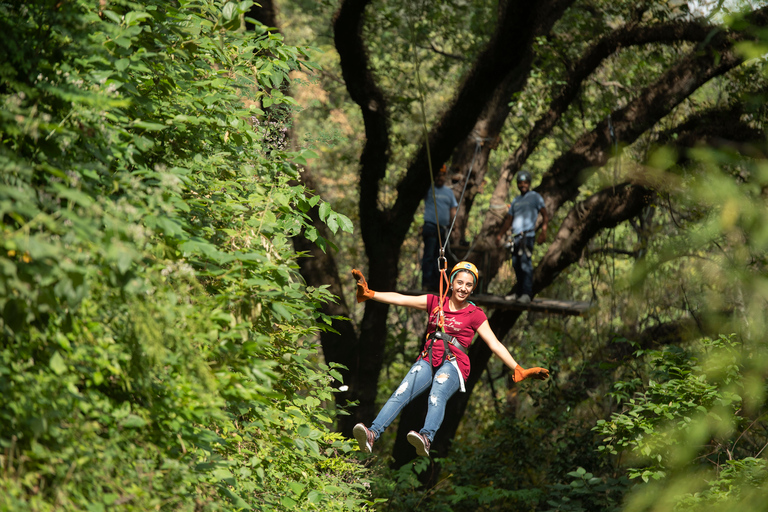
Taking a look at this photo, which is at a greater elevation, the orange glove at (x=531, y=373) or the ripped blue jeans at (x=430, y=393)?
the orange glove at (x=531, y=373)

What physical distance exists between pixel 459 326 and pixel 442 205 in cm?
414

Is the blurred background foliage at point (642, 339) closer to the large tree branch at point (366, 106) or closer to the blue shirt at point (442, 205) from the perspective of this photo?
the large tree branch at point (366, 106)

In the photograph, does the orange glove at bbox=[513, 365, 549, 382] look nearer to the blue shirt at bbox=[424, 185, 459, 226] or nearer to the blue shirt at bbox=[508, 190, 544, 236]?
the blue shirt at bbox=[508, 190, 544, 236]

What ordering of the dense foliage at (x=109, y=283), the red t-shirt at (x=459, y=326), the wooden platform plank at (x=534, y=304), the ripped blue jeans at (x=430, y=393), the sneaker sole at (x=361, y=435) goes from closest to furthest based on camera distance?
the dense foliage at (x=109, y=283) < the sneaker sole at (x=361, y=435) < the ripped blue jeans at (x=430, y=393) < the red t-shirt at (x=459, y=326) < the wooden platform plank at (x=534, y=304)

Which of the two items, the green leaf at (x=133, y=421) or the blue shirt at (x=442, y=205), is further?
the blue shirt at (x=442, y=205)

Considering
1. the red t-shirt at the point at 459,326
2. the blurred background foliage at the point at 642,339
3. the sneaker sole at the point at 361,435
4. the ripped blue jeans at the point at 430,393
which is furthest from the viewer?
the red t-shirt at the point at 459,326

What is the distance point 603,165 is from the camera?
897cm

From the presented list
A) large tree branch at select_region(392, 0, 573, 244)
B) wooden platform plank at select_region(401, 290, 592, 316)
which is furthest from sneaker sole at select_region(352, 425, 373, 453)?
large tree branch at select_region(392, 0, 573, 244)

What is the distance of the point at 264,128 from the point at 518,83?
707 centimetres

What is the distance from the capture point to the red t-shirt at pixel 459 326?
4996 millimetres

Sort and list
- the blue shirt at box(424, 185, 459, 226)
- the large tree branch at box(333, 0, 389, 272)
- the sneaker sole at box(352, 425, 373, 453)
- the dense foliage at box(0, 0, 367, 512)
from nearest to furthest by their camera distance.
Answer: the dense foliage at box(0, 0, 367, 512) → the sneaker sole at box(352, 425, 373, 453) → the large tree branch at box(333, 0, 389, 272) → the blue shirt at box(424, 185, 459, 226)

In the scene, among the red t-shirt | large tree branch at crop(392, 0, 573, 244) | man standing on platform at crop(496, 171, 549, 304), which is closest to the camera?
the red t-shirt

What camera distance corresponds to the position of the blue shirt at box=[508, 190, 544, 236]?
8586 mm

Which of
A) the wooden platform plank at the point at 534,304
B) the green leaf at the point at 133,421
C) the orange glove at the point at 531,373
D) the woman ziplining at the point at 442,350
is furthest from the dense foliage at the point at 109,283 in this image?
the wooden platform plank at the point at 534,304
